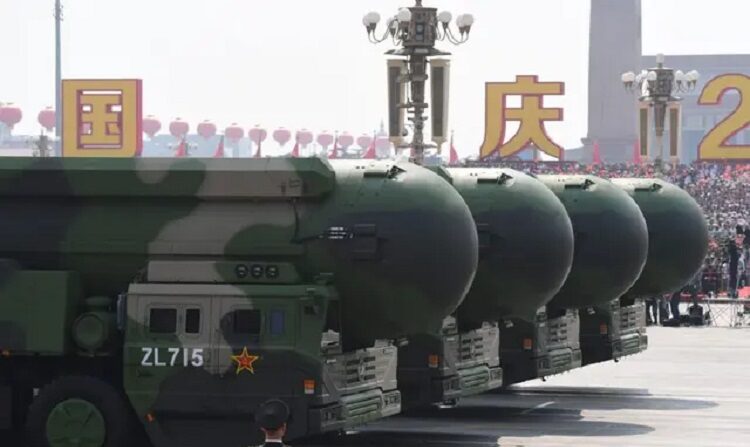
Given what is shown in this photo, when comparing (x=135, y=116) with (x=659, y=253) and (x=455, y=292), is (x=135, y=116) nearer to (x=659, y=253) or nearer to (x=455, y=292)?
A: (x=659, y=253)

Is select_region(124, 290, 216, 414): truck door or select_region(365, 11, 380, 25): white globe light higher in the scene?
select_region(365, 11, 380, 25): white globe light

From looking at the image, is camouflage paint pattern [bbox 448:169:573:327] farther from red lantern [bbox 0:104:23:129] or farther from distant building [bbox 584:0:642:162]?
red lantern [bbox 0:104:23:129]

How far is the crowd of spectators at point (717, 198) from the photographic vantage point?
51.1 meters

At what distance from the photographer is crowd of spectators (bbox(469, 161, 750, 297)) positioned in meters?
51.1

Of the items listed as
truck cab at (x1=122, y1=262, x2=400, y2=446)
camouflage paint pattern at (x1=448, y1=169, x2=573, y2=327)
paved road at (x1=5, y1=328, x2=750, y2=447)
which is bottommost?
paved road at (x1=5, y1=328, x2=750, y2=447)

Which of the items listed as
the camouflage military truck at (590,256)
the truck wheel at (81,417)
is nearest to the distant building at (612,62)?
the camouflage military truck at (590,256)

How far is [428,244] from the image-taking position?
1823 centimetres

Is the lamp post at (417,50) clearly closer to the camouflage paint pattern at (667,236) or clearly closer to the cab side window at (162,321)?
the camouflage paint pattern at (667,236)

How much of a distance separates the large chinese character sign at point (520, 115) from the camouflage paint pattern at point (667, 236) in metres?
50.1

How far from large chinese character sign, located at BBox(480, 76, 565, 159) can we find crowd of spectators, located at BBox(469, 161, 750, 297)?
6.92 ft

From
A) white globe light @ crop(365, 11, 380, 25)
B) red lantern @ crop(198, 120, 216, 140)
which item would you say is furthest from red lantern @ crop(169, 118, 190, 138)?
white globe light @ crop(365, 11, 380, 25)

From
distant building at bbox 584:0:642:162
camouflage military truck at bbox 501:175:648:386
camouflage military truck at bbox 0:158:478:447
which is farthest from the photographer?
distant building at bbox 584:0:642:162

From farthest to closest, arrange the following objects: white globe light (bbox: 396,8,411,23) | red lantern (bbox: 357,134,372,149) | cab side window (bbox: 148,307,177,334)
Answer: red lantern (bbox: 357,134,372,149)
white globe light (bbox: 396,8,411,23)
cab side window (bbox: 148,307,177,334)

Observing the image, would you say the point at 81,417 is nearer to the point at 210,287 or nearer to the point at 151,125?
the point at 210,287
